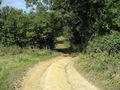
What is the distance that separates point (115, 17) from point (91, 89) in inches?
254

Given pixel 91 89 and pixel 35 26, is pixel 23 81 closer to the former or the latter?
pixel 91 89

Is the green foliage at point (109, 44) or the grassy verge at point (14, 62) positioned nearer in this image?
the grassy verge at point (14, 62)

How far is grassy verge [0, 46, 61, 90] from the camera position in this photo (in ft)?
21.4

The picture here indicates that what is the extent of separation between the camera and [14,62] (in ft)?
34.7

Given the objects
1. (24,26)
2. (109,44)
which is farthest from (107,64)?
(24,26)

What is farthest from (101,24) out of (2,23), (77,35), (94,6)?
(2,23)

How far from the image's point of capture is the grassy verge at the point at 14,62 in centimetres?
652

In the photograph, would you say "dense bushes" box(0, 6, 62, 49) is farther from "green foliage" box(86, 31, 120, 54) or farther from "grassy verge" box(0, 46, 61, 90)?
"green foliage" box(86, 31, 120, 54)

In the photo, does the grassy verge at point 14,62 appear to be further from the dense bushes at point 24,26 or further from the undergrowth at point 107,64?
the undergrowth at point 107,64

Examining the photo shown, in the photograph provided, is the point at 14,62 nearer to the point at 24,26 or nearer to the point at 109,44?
the point at 24,26

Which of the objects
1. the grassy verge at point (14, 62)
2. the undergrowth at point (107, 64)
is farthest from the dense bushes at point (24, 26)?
the undergrowth at point (107, 64)

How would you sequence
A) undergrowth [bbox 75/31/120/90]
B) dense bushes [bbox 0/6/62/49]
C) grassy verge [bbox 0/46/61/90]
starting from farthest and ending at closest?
dense bushes [bbox 0/6/62/49], grassy verge [bbox 0/46/61/90], undergrowth [bbox 75/31/120/90]

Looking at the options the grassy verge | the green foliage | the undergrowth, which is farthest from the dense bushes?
the undergrowth

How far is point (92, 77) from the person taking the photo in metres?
7.17
